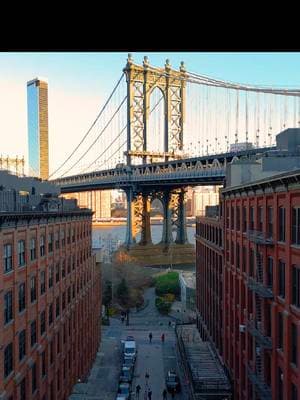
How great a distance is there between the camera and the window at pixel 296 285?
1753 cm

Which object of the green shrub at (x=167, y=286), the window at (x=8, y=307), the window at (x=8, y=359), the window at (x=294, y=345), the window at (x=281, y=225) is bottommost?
the green shrub at (x=167, y=286)

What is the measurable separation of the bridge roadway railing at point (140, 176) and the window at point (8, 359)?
46.2 m

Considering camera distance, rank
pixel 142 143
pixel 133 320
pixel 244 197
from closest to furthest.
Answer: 1. pixel 244 197
2. pixel 133 320
3. pixel 142 143

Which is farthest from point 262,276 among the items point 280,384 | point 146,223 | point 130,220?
point 146,223

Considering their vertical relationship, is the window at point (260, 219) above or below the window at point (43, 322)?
above

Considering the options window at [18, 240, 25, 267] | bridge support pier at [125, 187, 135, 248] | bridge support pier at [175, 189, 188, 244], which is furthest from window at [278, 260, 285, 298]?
bridge support pier at [175, 189, 188, 244]

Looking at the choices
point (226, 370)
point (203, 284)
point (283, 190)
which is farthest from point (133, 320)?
point (283, 190)

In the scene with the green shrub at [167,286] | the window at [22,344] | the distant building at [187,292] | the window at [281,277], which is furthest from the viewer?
the green shrub at [167,286]

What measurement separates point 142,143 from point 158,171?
11332 millimetres

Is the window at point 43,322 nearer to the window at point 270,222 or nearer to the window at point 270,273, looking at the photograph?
the window at point 270,273

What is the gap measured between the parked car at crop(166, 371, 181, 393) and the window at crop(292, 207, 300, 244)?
790 inches

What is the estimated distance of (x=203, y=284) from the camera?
144ft

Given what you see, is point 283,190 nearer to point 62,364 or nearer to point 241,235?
point 241,235

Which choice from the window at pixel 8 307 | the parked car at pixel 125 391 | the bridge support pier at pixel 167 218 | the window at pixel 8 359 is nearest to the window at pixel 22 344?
the window at pixel 8 359
